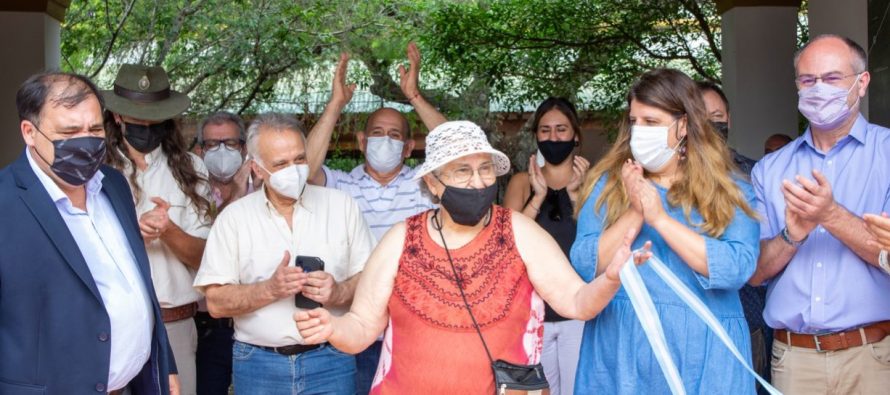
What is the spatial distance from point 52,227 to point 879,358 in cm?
302

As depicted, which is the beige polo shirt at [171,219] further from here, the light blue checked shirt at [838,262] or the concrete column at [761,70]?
the concrete column at [761,70]

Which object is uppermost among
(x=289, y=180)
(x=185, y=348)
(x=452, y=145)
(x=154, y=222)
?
(x=452, y=145)

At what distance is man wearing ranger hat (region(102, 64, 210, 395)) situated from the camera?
4477mm

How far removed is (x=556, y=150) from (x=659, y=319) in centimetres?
203

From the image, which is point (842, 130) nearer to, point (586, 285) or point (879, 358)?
point (879, 358)

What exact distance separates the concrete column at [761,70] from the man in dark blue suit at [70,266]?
702 cm

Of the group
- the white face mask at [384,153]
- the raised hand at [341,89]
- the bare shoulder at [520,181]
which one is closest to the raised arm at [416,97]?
the white face mask at [384,153]

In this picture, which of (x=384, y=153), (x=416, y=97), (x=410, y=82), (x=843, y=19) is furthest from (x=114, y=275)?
(x=843, y=19)

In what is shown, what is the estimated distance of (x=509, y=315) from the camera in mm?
3230

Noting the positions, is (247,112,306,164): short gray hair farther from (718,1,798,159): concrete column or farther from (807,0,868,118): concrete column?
(718,1,798,159): concrete column

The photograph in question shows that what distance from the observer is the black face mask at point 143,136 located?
4.60m

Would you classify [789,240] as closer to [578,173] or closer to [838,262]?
[838,262]

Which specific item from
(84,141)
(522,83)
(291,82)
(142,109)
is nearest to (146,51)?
(291,82)

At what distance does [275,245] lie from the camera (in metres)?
4.07
